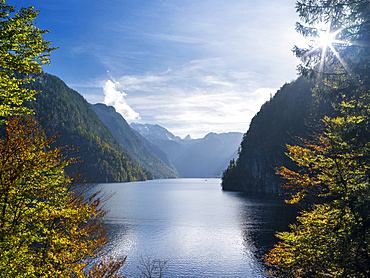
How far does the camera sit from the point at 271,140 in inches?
6673

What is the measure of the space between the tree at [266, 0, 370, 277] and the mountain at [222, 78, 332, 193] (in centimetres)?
13188

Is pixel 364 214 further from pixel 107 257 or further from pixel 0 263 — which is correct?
pixel 107 257

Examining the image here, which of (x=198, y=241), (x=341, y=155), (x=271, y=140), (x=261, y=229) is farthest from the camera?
(x=271, y=140)

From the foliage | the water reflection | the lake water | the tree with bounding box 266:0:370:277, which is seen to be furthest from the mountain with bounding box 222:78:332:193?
the foliage

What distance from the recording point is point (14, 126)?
1091 cm

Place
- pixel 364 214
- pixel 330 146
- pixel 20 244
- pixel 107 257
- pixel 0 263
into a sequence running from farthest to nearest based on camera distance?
pixel 107 257, pixel 330 146, pixel 364 214, pixel 20 244, pixel 0 263

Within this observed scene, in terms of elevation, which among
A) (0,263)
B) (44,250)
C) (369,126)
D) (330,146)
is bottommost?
(44,250)

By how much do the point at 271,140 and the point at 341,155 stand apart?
164259 mm

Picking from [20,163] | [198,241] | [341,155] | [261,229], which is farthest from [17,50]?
[261,229]

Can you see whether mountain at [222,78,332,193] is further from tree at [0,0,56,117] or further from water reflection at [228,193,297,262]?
tree at [0,0,56,117]

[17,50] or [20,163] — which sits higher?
[17,50]

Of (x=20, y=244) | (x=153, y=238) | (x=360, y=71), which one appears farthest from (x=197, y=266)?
(x=360, y=71)

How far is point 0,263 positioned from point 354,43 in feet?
70.5

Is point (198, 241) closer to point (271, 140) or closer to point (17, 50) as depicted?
point (17, 50)
